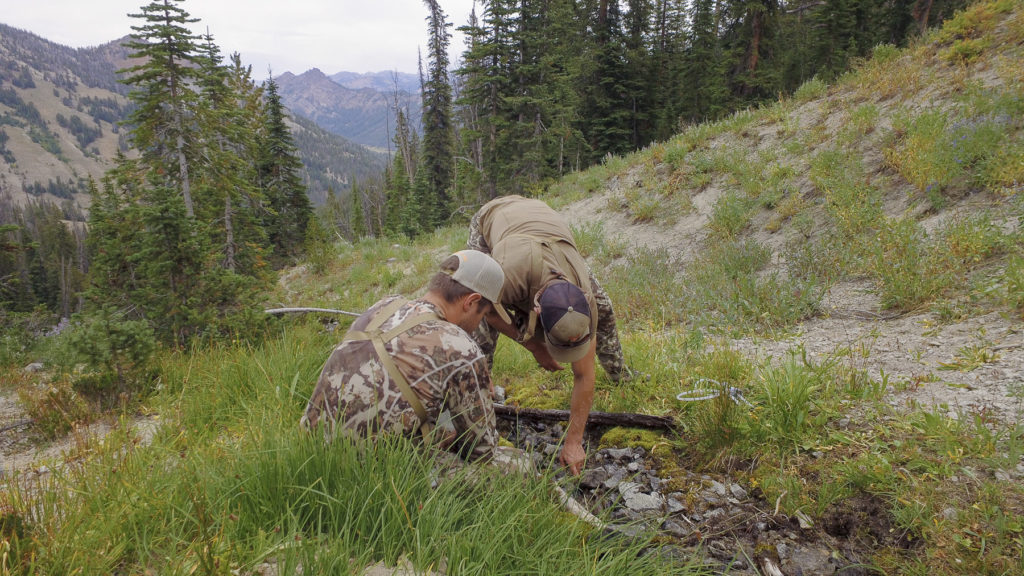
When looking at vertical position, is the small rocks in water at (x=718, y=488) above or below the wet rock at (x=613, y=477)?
above

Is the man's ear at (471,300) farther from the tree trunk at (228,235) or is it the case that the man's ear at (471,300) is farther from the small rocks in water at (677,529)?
the tree trunk at (228,235)

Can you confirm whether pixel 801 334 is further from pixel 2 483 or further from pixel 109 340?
pixel 109 340

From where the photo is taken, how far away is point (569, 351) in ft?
9.73

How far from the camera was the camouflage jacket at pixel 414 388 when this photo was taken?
7.70ft

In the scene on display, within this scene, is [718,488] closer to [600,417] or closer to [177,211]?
[600,417]

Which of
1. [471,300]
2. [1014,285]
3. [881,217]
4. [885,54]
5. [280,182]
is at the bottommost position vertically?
[1014,285]

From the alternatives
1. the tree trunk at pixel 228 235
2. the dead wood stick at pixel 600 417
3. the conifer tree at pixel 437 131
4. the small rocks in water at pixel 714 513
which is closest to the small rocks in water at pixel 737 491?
the small rocks in water at pixel 714 513

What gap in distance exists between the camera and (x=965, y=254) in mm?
4559

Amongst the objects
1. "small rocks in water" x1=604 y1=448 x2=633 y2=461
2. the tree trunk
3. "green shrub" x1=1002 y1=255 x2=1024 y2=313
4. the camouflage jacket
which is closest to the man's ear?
the camouflage jacket

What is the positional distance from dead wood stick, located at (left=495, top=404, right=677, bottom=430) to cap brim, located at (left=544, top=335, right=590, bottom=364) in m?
0.98

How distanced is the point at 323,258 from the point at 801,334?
56.8ft

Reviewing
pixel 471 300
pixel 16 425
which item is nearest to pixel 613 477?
pixel 471 300

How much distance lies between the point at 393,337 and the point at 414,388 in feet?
0.97

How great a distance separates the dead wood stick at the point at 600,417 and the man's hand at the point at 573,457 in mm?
643
